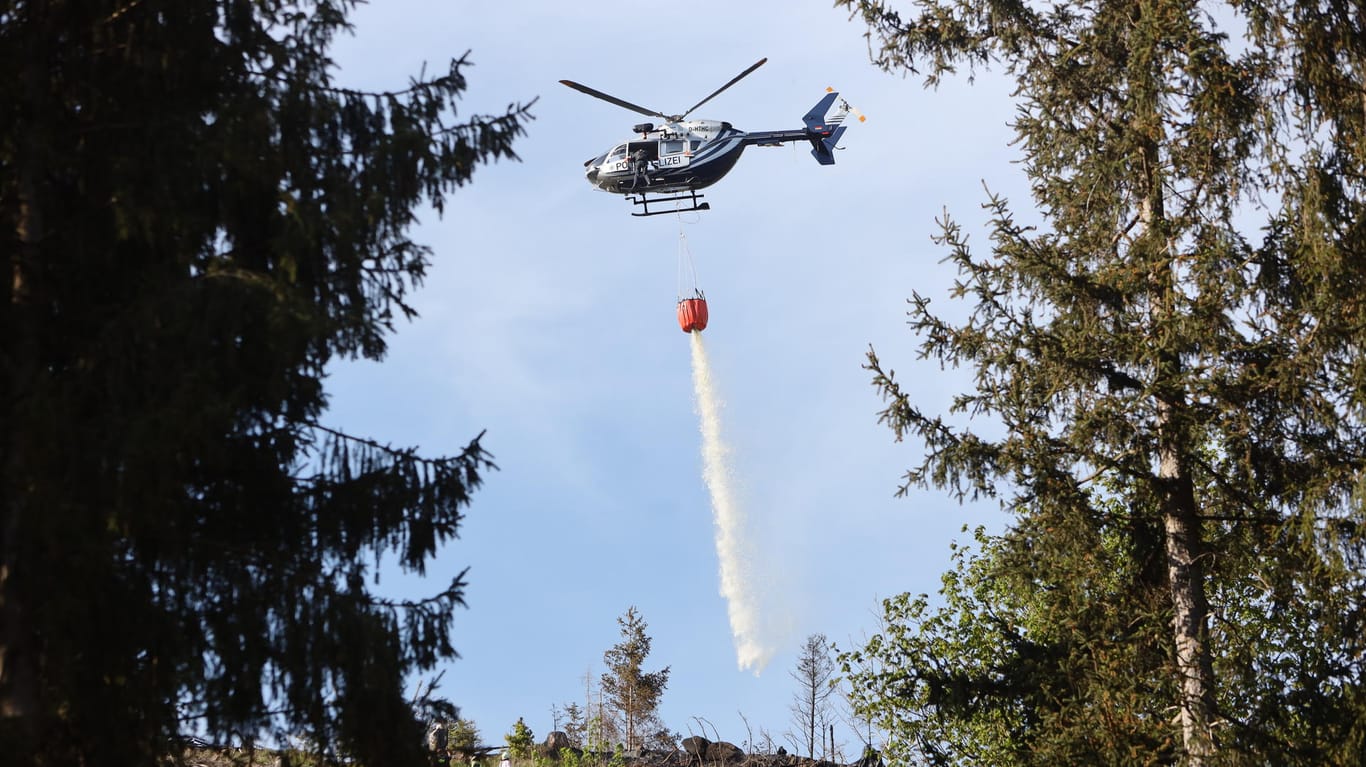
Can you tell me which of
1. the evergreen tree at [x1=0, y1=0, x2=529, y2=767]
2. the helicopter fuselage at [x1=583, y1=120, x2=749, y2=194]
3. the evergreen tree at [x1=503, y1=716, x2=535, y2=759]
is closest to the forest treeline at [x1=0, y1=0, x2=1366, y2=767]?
the evergreen tree at [x1=0, y1=0, x2=529, y2=767]

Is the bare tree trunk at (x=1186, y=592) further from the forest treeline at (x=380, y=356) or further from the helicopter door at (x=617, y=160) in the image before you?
the helicopter door at (x=617, y=160)

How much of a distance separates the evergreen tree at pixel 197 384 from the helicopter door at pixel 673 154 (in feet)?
80.3

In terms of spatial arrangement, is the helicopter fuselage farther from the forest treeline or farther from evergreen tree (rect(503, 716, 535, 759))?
the forest treeline

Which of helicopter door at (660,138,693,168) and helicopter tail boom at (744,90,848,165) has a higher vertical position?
helicopter tail boom at (744,90,848,165)

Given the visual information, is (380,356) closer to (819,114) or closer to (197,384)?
(197,384)

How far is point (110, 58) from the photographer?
8.95 metres

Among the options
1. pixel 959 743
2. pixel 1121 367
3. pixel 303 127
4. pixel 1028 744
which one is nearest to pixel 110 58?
pixel 303 127

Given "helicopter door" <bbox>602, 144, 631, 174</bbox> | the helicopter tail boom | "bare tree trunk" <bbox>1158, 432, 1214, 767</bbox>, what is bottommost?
"bare tree trunk" <bbox>1158, 432, 1214, 767</bbox>

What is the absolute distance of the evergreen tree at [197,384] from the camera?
7.68 m

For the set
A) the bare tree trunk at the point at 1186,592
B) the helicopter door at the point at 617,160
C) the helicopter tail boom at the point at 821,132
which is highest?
the helicopter tail boom at the point at 821,132

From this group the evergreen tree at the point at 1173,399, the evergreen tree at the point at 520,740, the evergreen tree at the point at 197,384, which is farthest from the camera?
the evergreen tree at the point at 520,740

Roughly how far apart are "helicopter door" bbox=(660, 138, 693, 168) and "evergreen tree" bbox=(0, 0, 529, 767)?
80.3 ft

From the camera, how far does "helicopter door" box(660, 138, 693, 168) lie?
34.1 metres

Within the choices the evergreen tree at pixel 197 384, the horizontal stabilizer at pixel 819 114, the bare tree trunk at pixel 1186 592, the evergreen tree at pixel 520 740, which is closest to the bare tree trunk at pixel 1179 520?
the bare tree trunk at pixel 1186 592
